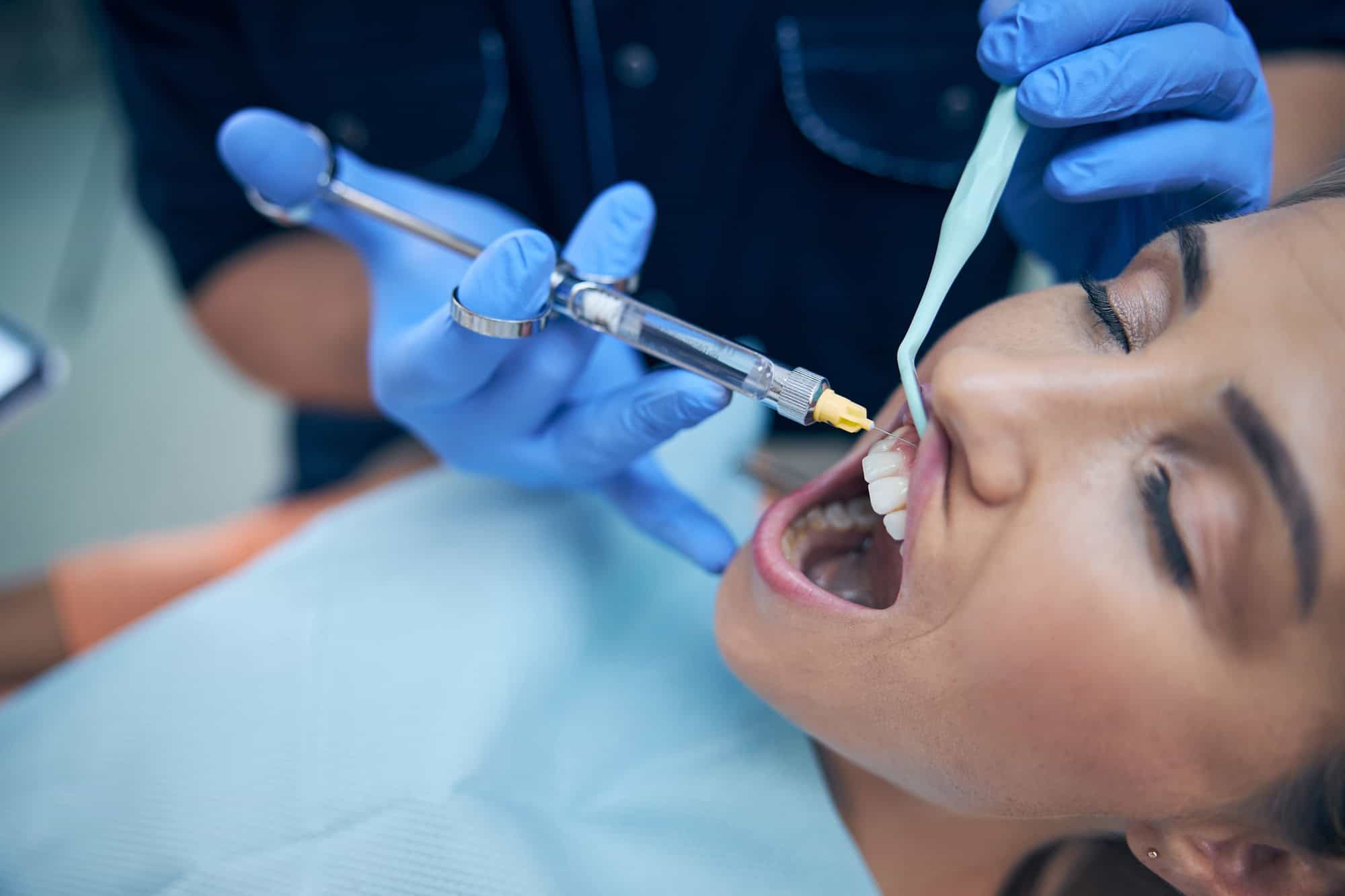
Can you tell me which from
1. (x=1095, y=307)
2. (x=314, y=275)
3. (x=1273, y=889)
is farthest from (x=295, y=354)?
(x=1273, y=889)

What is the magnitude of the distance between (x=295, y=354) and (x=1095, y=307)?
109 centimetres

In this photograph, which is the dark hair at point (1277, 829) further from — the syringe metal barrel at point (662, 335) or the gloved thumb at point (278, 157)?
the gloved thumb at point (278, 157)

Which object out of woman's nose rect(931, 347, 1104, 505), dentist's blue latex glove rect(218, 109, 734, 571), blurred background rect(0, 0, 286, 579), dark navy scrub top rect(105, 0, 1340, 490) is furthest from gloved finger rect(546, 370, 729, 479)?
blurred background rect(0, 0, 286, 579)

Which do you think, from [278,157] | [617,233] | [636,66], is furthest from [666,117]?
[278,157]

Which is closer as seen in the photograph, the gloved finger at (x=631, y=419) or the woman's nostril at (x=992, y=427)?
the woman's nostril at (x=992, y=427)

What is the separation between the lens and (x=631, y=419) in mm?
848

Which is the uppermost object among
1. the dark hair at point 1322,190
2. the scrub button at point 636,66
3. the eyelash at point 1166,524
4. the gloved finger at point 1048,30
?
the gloved finger at point 1048,30

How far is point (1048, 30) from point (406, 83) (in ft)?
2.76

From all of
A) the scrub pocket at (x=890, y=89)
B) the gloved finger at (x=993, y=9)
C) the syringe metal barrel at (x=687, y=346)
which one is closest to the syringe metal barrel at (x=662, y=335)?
the syringe metal barrel at (x=687, y=346)

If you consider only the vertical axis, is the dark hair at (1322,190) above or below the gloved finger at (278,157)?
below

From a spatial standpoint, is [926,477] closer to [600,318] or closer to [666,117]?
[600,318]

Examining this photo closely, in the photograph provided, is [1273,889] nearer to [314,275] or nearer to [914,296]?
[914,296]

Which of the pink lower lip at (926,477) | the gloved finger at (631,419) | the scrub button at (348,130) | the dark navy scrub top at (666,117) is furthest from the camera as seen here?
the scrub button at (348,130)

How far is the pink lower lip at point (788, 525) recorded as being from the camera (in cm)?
75
